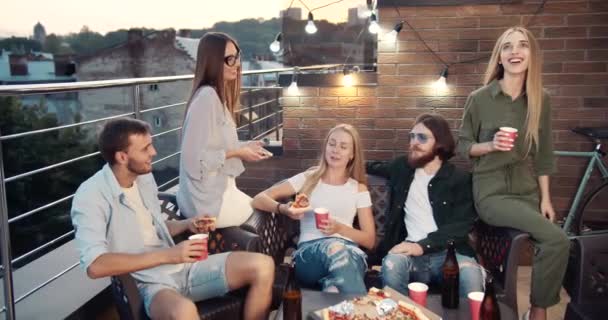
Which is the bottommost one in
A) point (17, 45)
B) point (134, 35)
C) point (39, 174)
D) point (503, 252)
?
point (39, 174)

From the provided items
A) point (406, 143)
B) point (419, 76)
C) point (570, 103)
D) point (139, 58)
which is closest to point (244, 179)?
point (406, 143)

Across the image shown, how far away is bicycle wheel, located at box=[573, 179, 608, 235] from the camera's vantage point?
3.75 m

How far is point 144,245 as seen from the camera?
219cm

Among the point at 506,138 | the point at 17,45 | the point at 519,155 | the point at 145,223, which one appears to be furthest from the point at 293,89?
the point at 17,45

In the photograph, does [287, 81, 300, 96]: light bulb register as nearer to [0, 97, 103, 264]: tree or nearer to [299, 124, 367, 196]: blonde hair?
[299, 124, 367, 196]: blonde hair

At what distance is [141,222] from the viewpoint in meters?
2.22

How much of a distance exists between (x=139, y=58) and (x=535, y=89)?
2635 cm

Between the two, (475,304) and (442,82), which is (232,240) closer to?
(475,304)

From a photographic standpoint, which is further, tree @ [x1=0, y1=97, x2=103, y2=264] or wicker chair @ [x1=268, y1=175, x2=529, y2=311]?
tree @ [x1=0, y1=97, x2=103, y2=264]

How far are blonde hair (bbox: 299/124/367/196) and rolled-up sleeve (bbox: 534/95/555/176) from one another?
93 centimetres

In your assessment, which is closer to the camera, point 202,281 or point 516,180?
point 202,281

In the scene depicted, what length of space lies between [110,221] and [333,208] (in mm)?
1187

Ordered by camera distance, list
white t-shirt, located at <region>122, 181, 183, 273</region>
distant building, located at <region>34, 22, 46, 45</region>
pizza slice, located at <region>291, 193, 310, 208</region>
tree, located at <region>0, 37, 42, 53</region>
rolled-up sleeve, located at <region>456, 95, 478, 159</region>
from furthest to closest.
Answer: distant building, located at <region>34, 22, 46, 45</region> → tree, located at <region>0, 37, 42, 53</region> → rolled-up sleeve, located at <region>456, 95, 478, 159</region> → pizza slice, located at <region>291, 193, 310, 208</region> → white t-shirt, located at <region>122, 181, 183, 273</region>

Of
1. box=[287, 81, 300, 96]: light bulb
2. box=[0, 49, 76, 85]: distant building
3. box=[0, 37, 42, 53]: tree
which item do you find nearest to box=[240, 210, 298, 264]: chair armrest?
box=[287, 81, 300, 96]: light bulb
